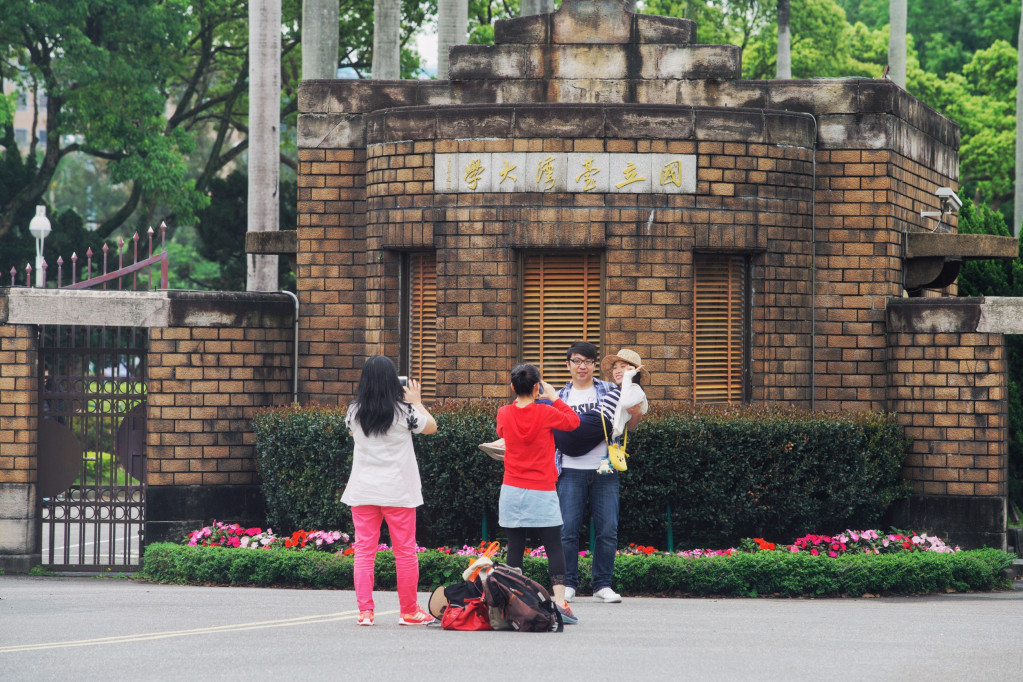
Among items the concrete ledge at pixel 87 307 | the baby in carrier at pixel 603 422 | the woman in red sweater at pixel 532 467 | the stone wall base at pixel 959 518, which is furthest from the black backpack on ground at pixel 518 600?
the concrete ledge at pixel 87 307

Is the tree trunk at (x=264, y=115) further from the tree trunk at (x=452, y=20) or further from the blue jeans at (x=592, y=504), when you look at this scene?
the blue jeans at (x=592, y=504)

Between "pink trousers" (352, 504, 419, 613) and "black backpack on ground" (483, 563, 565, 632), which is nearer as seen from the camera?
"black backpack on ground" (483, 563, 565, 632)

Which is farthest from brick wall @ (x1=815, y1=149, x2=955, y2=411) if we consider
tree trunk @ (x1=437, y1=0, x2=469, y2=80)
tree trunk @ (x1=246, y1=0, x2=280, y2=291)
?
tree trunk @ (x1=437, y1=0, x2=469, y2=80)

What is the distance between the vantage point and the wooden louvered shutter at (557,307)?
39.0ft

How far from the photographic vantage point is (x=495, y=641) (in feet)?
24.8

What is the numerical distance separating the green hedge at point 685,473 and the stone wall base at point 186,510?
803 mm

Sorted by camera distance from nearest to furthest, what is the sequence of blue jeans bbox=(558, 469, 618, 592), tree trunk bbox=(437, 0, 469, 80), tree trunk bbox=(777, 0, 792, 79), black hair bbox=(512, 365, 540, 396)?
black hair bbox=(512, 365, 540, 396), blue jeans bbox=(558, 469, 618, 592), tree trunk bbox=(437, 0, 469, 80), tree trunk bbox=(777, 0, 792, 79)

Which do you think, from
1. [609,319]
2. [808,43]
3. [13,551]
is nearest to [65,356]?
[13,551]

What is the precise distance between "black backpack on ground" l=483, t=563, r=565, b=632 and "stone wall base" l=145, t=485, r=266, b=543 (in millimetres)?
4822

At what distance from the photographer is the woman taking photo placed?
801 centimetres

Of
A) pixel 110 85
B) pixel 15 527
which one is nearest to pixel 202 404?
pixel 15 527

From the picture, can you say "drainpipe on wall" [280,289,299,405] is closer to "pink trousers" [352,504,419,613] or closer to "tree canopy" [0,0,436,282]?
"pink trousers" [352,504,419,613]

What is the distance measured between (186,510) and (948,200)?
816cm

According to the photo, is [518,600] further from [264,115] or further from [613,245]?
[264,115]
